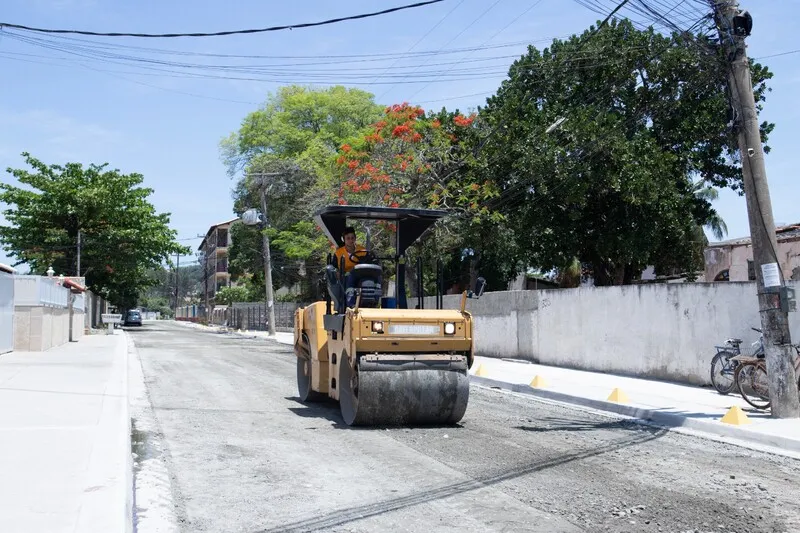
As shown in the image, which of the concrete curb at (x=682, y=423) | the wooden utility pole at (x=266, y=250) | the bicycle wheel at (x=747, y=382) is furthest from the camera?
the wooden utility pole at (x=266, y=250)

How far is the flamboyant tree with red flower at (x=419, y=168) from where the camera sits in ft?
86.8

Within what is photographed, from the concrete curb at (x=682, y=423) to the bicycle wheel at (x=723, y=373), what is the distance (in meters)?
2.34

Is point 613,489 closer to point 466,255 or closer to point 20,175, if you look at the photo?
point 466,255

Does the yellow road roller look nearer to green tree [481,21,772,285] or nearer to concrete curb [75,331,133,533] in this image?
concrete curb [75,331,133,533]

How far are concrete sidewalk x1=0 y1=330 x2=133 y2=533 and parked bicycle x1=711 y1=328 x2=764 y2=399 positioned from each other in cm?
999

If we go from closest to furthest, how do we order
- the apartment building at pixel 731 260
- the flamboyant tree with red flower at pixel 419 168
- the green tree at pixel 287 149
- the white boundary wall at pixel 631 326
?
1. the white boundary wall at pixel 631 326
2. the flamboyant tree with red flower at pixel 419 168
3. the apartment building at pixel 731 260
4. the green tree at pixel 287 149

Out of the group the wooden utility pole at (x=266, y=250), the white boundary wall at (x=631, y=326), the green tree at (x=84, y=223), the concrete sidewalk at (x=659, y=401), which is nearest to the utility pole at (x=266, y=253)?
the wooden utility pole at (x=266, y=250)

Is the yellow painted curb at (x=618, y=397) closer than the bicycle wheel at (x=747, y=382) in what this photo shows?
No

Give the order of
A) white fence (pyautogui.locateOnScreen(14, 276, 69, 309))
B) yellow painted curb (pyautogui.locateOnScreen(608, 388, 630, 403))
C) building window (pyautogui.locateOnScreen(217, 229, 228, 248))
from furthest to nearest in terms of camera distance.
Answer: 1. building window (pyautogui.locateOnScreen(217, 229, 228, 248))
2. white fence (pyautogui.locateOnScreen(14, 276, 69, 309))
3. yellow painted curb (pyautogui.locateOnScreen(608, 388, 630, 403))

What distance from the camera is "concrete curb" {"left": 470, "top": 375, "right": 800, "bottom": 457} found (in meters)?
9.62

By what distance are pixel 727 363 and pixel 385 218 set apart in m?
7.19

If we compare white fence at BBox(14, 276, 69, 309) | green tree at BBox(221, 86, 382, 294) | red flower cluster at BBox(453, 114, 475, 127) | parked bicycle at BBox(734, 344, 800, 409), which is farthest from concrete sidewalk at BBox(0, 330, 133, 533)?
green tree at BBox(221, 86, 382, 294)

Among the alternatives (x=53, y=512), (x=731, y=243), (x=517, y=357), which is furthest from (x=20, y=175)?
(x=53, y=512)

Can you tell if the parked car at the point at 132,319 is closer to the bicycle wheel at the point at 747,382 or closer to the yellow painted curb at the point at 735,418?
the bicycle wheel at the point at 747,382
